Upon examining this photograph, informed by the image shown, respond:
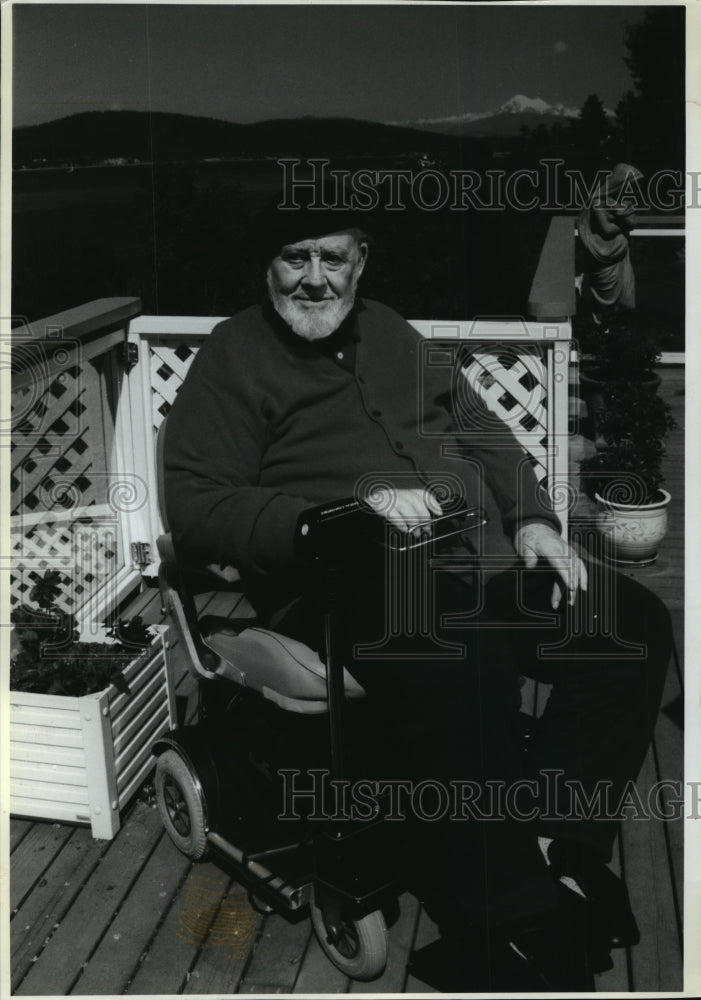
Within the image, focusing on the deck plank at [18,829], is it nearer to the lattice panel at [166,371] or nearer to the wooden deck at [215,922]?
the wooden deck at [215,922]

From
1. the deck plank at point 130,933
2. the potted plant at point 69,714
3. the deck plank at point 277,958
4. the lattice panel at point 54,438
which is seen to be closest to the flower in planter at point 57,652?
the potted plant at point 69,714

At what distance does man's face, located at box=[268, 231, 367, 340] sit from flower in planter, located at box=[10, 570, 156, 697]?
3.08 feet

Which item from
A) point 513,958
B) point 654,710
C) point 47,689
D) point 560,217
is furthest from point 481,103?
point 513,958

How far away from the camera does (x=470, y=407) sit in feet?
9.21

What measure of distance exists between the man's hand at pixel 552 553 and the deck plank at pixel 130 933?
1.22m

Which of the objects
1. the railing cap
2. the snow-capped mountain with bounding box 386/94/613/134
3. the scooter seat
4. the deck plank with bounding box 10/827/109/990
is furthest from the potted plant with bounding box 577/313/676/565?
the deck plank with bounding box 10/827/109/990

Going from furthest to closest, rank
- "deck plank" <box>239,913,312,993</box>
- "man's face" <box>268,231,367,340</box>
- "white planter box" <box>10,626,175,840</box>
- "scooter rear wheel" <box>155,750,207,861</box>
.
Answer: "white planter box" <box>10,626,175,840</box> → "scooter rear wheel" <box>155,750,207,861</box> → "deck plank" <box>239,913,312,993</box> → "man's face" <box>268,231,367,340</box>

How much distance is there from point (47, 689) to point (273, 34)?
1.77 m

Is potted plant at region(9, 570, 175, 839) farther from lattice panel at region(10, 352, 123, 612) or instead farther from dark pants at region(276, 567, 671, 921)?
dark pants at region(276, 567, 671, 921)

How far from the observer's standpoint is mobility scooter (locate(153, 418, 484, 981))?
269cm

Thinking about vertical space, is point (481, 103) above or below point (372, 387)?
above

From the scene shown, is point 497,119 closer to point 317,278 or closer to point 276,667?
point 317,278

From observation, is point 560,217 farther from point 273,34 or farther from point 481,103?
point 273,34

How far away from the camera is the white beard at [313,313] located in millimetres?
2715
